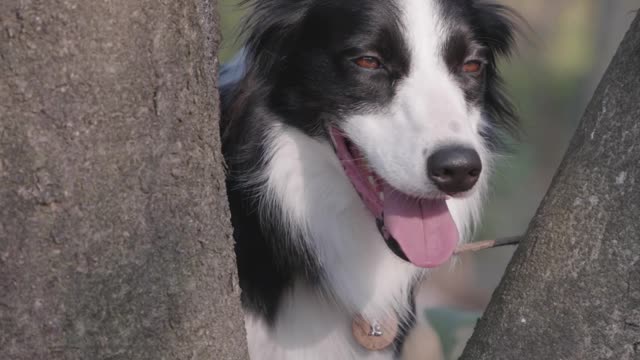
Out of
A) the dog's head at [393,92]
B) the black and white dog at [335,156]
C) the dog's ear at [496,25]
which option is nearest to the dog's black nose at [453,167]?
the dog's head at [393,92]

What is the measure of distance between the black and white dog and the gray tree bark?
86 centimetres

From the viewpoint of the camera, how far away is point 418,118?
241 centimetres

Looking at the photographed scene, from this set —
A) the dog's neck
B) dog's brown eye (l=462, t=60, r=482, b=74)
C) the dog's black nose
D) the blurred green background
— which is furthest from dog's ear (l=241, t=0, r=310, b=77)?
the blurred green background

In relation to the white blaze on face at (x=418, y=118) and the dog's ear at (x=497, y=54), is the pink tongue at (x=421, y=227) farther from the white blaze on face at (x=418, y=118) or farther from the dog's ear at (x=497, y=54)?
the dog's ear at (x=497, y=54)

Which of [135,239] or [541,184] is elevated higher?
[135,239]

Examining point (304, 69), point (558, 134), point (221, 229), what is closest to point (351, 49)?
point (304, 69)

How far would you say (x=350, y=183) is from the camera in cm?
273

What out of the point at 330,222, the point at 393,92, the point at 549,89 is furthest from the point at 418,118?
the point at 549,89

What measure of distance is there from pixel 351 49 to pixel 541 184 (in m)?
7.63

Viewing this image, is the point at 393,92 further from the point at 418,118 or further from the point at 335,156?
the point at 335,156

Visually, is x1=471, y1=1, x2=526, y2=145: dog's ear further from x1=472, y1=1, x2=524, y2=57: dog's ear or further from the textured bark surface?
the textured bark surface

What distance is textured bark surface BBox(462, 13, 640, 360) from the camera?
5.92 feet

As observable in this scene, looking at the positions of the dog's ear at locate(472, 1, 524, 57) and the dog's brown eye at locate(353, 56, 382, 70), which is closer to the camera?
the dog's brown eye at locate(353, 56, 382, 70)

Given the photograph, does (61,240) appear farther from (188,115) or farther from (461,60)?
(461,60)
